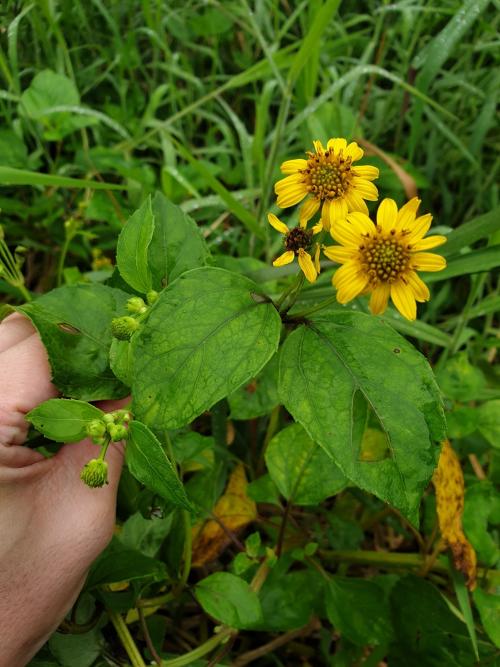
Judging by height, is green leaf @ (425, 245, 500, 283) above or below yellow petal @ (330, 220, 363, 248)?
below

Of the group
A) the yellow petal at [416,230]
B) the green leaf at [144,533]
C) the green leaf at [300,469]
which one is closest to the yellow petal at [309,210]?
the yellow petal at [416,230]

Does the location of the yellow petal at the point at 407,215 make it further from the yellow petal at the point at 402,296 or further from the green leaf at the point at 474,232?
the green leaf at the point at 474,232

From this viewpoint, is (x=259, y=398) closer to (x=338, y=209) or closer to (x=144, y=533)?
(x=144, y=533)

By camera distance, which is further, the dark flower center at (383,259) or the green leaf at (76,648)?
the green leaf at (76,648)

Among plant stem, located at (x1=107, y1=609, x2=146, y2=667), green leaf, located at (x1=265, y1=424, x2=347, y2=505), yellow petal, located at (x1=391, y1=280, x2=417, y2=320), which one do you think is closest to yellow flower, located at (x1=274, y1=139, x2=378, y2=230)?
yellow petal, located at (x1=391, y1=280, x2=417, y2=320)

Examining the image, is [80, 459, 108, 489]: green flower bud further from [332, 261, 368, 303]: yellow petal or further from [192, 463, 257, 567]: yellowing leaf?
[192, 463, 257, 567]: yellowing leaf

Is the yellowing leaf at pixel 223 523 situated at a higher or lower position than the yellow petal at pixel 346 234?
lower

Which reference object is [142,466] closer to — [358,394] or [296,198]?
[358,394]
